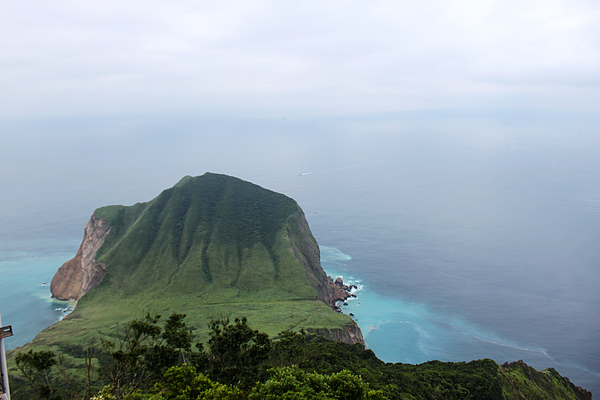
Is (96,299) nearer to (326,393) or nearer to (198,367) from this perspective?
(198,367)

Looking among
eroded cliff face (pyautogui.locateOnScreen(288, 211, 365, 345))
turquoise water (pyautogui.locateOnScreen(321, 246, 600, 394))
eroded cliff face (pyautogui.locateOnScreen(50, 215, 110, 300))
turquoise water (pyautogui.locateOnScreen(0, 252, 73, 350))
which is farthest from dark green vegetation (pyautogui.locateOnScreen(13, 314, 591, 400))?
eroded cliff face (pyautogui.locateOnScreen(50, 215, 110, 300))

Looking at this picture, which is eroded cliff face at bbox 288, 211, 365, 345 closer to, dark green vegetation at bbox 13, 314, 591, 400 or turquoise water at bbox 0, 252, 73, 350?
dark green vegetation at bbox 13, 314, 591, 400

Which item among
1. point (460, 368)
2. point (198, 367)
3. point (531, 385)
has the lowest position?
point (531, 385)

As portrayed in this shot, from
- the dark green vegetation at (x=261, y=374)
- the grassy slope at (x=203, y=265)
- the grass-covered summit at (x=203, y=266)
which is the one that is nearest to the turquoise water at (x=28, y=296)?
the grass-covered summit at (x=203, y=266)

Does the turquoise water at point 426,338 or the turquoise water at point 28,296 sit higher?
the turquoise water at point 28,296

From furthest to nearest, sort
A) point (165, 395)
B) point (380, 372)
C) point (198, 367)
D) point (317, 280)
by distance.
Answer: point (317, 280) → point (380, 372) → point (198, 367) → point (165, 395)

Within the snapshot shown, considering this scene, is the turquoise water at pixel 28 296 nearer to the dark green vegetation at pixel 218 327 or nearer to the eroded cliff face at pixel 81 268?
the eroded cliff face at pixel 81 268

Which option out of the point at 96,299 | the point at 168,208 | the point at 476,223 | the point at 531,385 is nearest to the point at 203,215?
the point at 168,208

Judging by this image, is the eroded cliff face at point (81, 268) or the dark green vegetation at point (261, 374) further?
the eroded cliff face at point (81, 268)
